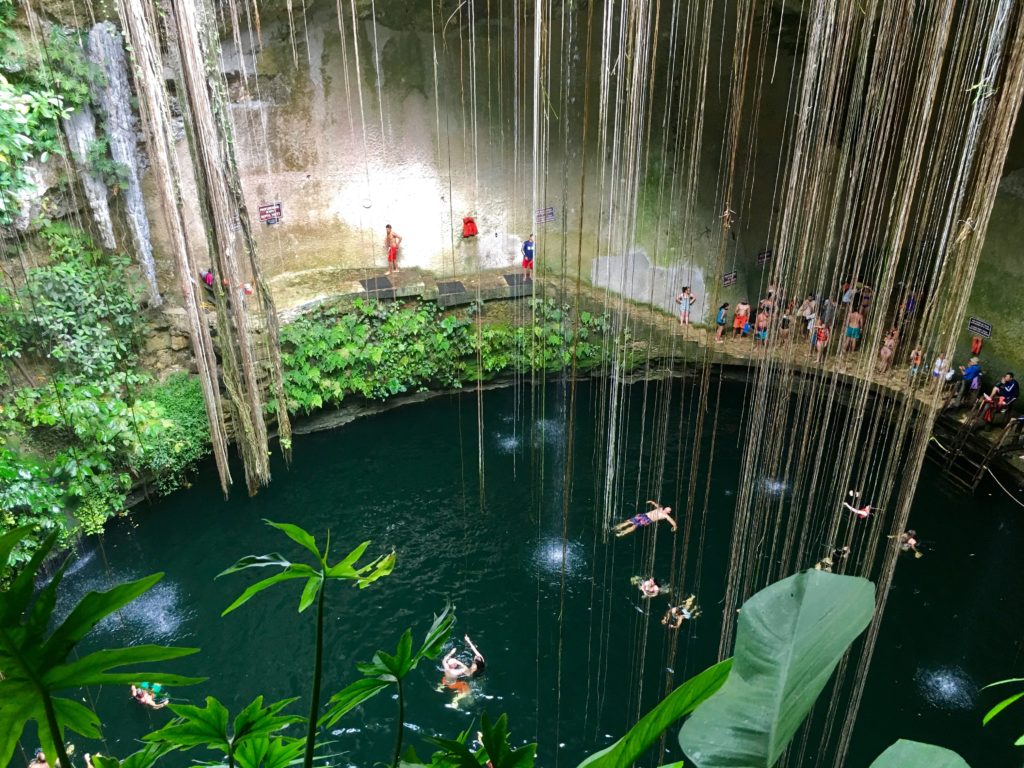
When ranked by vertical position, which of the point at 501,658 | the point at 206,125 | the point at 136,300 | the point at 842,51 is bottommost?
the point at 501,658

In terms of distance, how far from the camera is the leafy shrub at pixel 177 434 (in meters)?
7.60

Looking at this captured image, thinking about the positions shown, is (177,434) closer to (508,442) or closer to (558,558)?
(508,442)

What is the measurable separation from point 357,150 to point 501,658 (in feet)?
24.3

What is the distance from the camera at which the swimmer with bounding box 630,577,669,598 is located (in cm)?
657

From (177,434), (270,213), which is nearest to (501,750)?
(177,434)

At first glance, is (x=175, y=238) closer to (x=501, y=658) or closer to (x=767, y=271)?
(x=501, y=658)

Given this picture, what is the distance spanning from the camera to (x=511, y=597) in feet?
22.3

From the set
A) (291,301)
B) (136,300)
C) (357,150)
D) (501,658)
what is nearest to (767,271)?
(357,150)

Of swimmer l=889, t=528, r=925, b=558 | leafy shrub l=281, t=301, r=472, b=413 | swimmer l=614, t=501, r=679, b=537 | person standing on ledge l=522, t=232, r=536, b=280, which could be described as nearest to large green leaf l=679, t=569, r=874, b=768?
swimmer l=614, t=501, r=679, b=537

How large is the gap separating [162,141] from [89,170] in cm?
400

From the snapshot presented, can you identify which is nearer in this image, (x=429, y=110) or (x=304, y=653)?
(x=304, y=653)

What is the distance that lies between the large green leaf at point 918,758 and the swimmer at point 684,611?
5.79 metres

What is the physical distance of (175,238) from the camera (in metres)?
5.11

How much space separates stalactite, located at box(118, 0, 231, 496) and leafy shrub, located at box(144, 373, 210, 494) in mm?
2381
